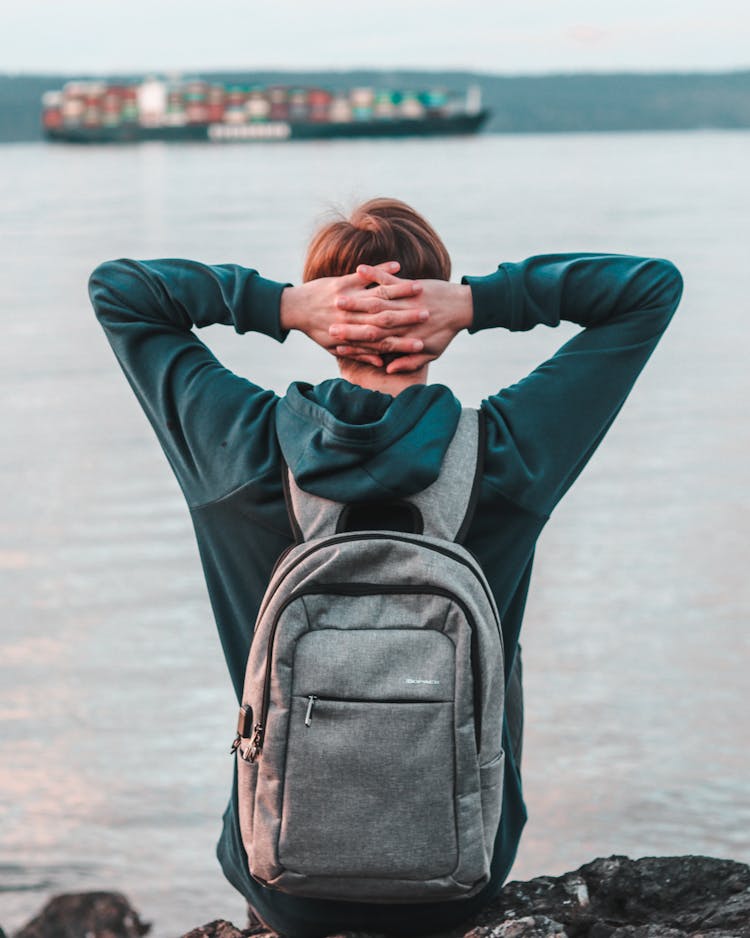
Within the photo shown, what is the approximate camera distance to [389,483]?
4.24 ft

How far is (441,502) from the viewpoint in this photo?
1.32 m

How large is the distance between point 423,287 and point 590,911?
2.26 feet

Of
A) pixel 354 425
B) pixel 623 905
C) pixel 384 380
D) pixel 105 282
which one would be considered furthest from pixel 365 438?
pixel 623 905

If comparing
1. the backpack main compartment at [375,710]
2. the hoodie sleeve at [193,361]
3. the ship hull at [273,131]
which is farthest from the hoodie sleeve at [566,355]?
the ship hull at [273,131]

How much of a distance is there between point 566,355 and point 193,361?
1.23 ft

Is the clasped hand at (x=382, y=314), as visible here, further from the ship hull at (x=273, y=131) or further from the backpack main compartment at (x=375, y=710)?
the ship hull at (x=273, y=131)

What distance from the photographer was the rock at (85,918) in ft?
8.05

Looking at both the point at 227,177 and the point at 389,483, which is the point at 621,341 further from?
the point at 227,177

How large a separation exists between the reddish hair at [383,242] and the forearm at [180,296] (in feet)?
0.24

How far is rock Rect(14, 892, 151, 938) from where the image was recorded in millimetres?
2455

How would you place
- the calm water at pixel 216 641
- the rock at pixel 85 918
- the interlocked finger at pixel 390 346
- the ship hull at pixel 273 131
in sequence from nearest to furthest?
1. the interlocked finger at pixel 390 346
2. the rock at pixel 85 918
3. the calm water at pixel 216 641
4. the ship hull at pixel 273 131

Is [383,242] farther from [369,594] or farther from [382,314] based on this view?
[369,594]

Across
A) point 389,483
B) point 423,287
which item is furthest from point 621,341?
point 389,483

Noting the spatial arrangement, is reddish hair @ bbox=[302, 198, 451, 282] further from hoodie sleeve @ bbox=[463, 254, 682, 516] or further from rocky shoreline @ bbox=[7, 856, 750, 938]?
rocky shoreline @ bbox=[7, 856, 750, 938]
